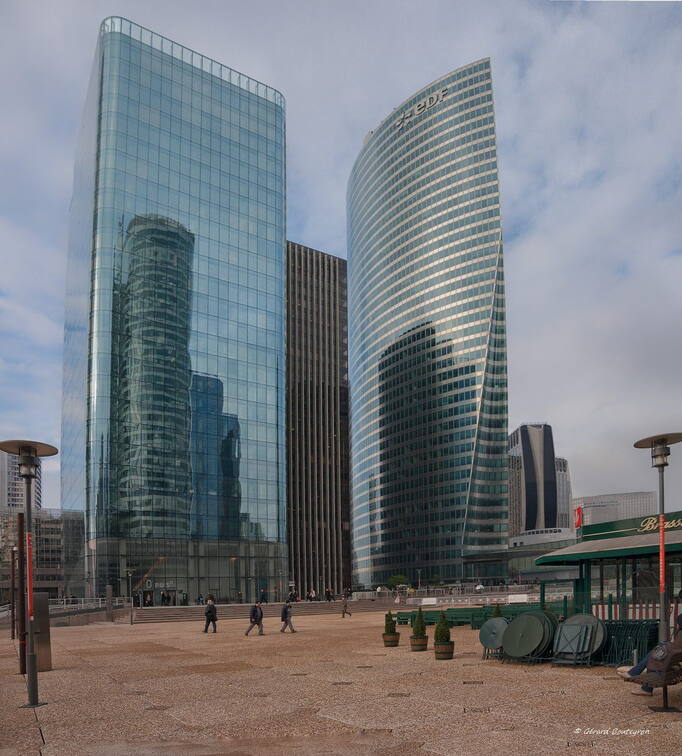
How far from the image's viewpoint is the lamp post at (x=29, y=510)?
16766 millimetres

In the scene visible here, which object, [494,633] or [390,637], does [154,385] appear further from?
[494,633]

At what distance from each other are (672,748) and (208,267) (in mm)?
96771

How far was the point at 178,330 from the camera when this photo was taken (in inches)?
3910

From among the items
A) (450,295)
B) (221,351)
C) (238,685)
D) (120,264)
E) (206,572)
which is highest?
(450,295)

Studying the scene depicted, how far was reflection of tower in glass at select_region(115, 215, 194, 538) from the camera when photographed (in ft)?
308

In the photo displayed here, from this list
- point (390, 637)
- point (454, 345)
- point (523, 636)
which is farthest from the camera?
point (454, 345)

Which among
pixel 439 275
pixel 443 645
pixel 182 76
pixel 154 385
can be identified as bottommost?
pixel 443 645

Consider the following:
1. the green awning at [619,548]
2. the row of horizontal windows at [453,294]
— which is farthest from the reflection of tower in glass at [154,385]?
the row of horizontal windows at [453,294]

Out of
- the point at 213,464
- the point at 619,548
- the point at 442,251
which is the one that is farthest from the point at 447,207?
the point at 619,548

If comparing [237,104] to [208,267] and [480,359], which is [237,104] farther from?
[480,359]

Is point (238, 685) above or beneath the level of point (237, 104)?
beneath

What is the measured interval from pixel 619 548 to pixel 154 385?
257 ft

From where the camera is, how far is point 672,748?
11117mm

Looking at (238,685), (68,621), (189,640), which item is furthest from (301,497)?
(238,685)
